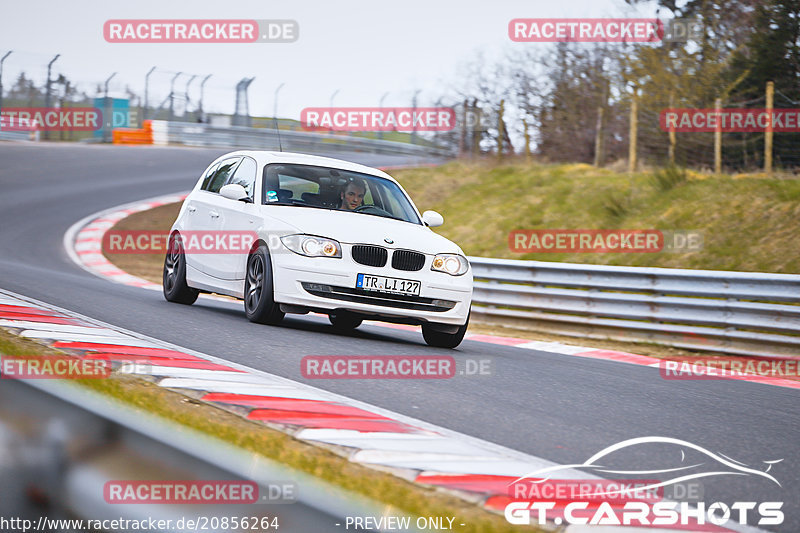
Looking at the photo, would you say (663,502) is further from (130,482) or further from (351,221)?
(351,221)

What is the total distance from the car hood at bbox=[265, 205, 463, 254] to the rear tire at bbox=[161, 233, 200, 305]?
210 centimetres

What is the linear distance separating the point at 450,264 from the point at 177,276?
3.51 m

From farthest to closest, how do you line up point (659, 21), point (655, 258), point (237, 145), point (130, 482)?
point (237, 145) < point (659, 21) < point (655, 258) < point (130, 482)

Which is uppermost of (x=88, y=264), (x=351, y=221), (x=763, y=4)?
(x=763, y=4)

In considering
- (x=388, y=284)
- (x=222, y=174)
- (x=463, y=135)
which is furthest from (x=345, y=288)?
(x=463, y=135)

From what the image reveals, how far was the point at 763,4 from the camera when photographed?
22547 mm

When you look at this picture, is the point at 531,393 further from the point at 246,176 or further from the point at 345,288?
the point at 246,176

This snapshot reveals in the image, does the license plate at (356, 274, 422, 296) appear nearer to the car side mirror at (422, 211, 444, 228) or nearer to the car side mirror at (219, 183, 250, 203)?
the car side mirror at (422, 211, 444, 228)

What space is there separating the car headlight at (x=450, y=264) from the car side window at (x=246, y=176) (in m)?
1.94

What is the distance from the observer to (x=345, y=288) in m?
7.93

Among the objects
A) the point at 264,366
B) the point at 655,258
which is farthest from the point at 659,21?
the point at 264,366

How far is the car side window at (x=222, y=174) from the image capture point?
10.0 metres

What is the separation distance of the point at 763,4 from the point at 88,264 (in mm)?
16256

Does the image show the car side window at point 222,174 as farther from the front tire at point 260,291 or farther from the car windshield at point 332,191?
the front tire at point 260,291
